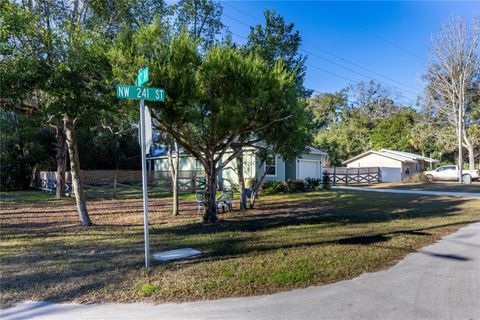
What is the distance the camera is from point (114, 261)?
591cm

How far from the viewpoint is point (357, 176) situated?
102ft

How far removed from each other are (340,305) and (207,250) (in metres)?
3.15

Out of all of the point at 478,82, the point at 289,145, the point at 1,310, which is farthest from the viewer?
the point at 478,82

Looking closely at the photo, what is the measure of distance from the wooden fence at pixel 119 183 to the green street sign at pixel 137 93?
46.5 ft

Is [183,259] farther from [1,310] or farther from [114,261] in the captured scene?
[1,310]

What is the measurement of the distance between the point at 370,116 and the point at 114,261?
183 ft

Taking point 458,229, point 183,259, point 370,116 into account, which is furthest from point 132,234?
point 370,116

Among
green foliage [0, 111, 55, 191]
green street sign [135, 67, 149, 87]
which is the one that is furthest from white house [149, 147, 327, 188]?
green street sign [135, 67, 149, 87]

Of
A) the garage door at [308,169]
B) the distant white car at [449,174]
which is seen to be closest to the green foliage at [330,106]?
the distant white car at [449,174]

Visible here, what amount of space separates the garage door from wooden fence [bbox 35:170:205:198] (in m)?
7.14

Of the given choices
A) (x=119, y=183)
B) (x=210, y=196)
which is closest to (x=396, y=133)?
(x=119, y=183)

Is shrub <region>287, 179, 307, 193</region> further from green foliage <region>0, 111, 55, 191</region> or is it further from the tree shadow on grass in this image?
green foliage <region>0, 111, 55, 191</region>

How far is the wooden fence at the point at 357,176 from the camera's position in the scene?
31.1 meters

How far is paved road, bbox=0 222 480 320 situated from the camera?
3854 millimetres
